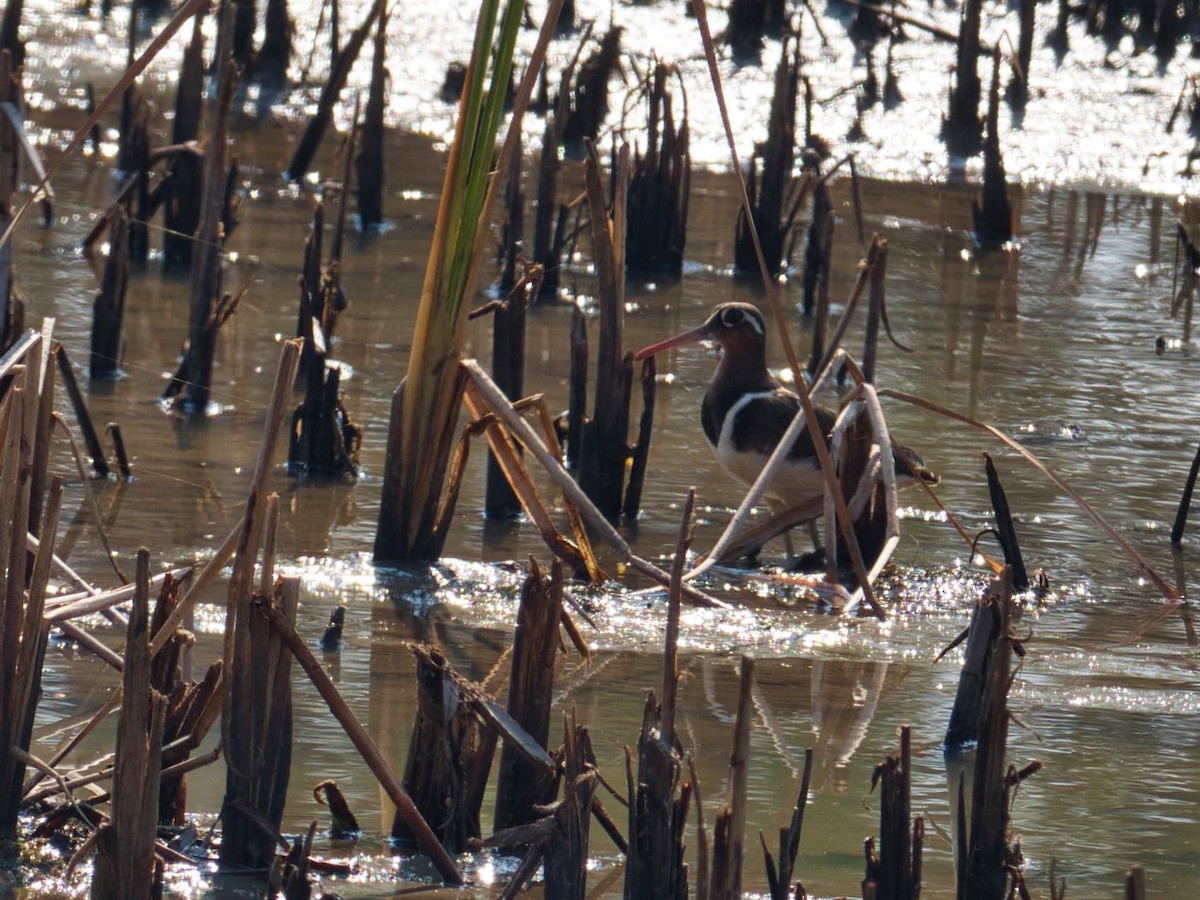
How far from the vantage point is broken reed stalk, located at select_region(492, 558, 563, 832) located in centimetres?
315

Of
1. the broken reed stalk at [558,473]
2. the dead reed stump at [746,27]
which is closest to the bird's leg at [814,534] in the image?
the broken reed stalk at [558,473]

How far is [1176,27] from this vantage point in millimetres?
14227

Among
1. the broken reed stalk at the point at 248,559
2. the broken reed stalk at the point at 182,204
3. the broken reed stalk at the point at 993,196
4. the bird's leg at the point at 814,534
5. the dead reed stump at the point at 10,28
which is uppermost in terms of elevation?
the dead reed stump at the point at 10,28

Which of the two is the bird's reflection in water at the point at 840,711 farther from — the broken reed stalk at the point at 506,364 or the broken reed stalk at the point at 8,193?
the broken reed stalk at the point at 8,193

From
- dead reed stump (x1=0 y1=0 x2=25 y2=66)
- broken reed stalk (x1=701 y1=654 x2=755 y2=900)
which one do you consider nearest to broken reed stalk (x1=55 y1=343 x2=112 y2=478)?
broken reed stalk (x1=701 y1=654 x2=755 y2=900)

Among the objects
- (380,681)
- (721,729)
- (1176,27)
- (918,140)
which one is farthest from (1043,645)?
(1176,27)

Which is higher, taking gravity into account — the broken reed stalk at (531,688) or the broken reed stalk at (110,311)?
the broken reed stalk at (110,311)

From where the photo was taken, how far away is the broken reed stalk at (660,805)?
8.71 feet

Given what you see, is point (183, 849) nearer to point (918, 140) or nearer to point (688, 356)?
point (688, 356)

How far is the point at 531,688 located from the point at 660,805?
50 centimetres

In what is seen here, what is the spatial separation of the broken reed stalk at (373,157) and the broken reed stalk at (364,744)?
259 inches

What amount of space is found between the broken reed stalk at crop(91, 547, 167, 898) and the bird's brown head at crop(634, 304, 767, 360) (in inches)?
153

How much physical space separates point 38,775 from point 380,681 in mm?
1137

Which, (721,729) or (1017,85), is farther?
(1017,85)
